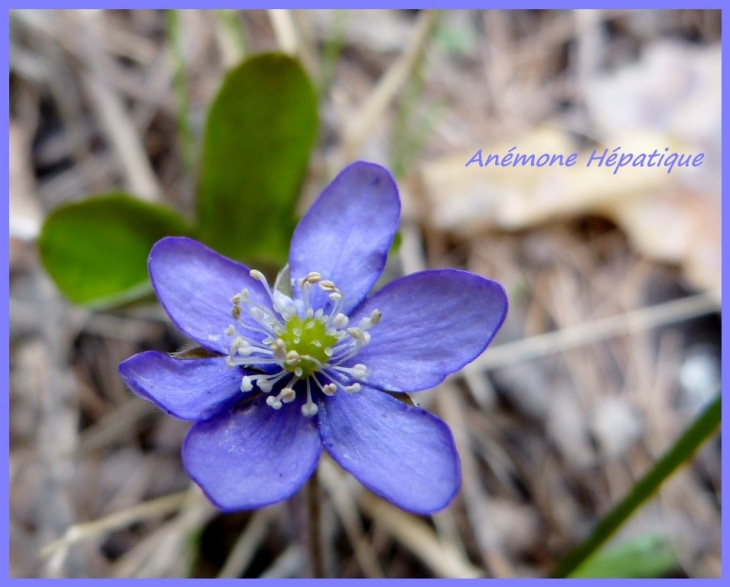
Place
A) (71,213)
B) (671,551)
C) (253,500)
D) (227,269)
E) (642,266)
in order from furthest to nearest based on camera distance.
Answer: (642,266) < (671,551) < (71,213) < (227,269) < (253,500)

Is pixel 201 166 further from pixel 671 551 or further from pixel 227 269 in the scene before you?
pixel 671 551

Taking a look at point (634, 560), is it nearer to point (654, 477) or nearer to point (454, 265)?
point (654, 477)

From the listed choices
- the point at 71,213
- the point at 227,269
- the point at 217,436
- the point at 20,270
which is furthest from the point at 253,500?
the point at 20,270

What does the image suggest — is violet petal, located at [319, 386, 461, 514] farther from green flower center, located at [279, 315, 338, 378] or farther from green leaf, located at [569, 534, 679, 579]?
green leaf, located at [569, 534, 679, 579]

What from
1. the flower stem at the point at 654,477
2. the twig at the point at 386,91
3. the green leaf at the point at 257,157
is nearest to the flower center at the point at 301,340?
the green leaf at the point at 257,157

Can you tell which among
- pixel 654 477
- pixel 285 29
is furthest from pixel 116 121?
pixel 654 477
